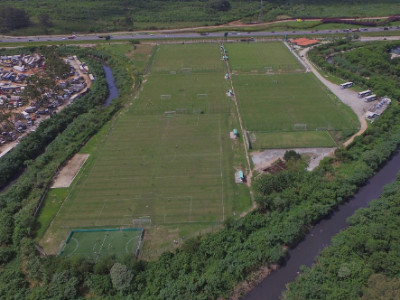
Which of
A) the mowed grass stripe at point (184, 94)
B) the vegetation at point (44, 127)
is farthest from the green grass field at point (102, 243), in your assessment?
the mowed grass stripe at point (184, 94)

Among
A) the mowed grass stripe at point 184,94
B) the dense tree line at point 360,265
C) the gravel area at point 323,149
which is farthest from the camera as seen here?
the mowed grass stripe at point 184,94

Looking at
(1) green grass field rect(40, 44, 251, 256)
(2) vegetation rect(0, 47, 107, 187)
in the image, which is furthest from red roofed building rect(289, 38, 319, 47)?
(2) vegetation rect(0, 47, 107, 187)

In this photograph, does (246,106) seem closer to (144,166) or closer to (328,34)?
(144,166)

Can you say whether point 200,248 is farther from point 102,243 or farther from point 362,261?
point 362,261

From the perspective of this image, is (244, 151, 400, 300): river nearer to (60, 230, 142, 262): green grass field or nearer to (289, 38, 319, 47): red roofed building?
(60, 230, 142, 262): green grass field

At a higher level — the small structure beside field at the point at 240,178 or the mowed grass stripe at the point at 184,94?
the mowed grass stripe at the point at 184,94

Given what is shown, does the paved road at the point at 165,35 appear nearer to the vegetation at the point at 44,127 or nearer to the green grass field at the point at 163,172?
the vegetation at the point at 44,127
